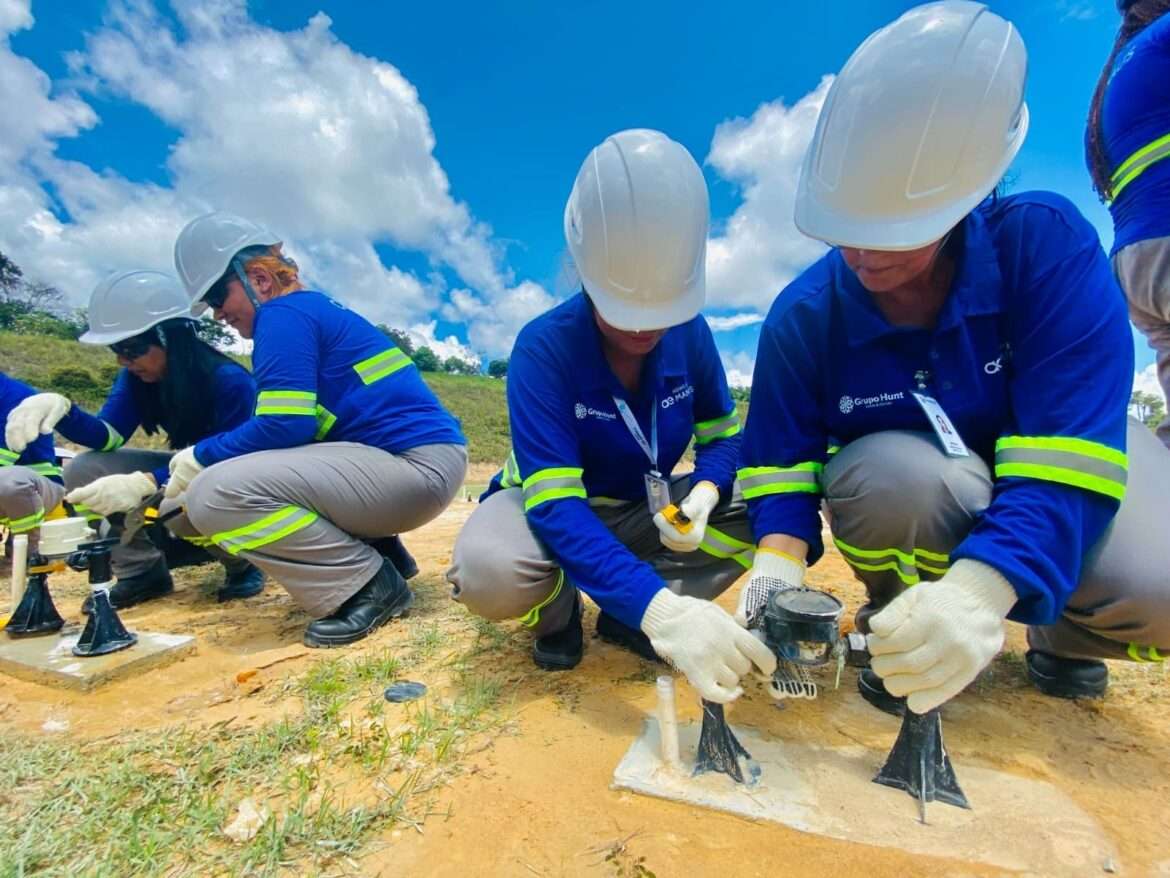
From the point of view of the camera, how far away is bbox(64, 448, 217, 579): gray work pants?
3100mm

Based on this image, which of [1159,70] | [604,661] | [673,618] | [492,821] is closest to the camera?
[492,821]

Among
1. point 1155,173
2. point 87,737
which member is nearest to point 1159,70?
point 1155,173

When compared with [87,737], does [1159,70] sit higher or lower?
higher

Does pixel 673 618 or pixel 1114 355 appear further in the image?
pixel 673 618

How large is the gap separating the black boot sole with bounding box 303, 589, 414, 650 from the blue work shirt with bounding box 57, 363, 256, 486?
1.35 meters

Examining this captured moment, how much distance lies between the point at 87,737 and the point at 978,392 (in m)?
2.54

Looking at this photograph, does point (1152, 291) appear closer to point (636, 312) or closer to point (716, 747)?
point (636, 312)

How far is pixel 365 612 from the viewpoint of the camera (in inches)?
99.3

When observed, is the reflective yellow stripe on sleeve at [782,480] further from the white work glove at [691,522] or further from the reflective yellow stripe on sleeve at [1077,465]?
the reflective yellow stripe on sleeve at [1077,465]

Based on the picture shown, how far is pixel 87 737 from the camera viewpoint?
5.62 feet

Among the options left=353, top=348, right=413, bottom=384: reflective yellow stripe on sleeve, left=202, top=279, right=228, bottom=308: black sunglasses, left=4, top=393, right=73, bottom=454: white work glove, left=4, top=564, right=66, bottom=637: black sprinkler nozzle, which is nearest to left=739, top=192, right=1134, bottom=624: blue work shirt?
left=353, top=348, right=413, bottom=384: reflective yellow stripe on sleeve

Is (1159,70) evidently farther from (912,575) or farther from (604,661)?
(604,661)

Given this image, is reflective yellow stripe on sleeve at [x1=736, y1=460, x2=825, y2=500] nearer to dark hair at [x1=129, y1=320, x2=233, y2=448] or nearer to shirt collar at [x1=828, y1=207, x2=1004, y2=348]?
shirt collar at [x1=828, y1=207, x2=1004, y2=348]

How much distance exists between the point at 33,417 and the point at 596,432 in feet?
11.1
